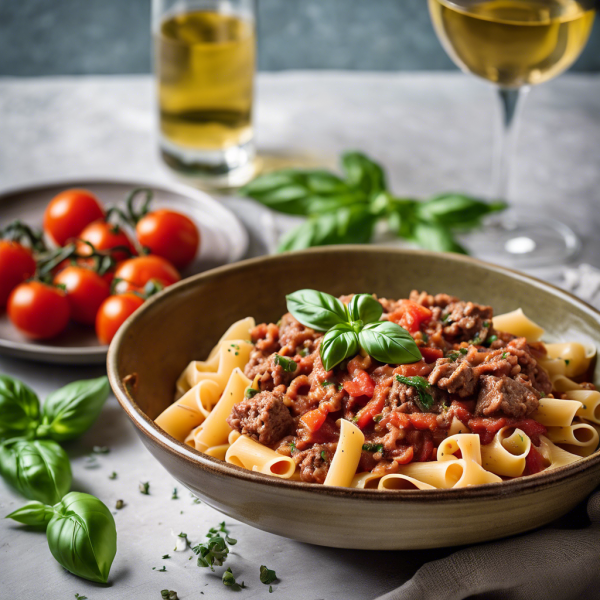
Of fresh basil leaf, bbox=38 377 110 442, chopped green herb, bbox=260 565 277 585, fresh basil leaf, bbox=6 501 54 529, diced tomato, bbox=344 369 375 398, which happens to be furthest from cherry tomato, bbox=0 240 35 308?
chopped green herb, bbox=260 565 277 585

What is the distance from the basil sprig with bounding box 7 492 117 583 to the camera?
2668 millimetres

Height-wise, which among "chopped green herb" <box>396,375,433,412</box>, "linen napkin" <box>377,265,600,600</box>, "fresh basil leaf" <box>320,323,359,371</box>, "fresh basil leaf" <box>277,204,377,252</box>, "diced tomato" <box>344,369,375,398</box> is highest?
"fresh basil leaf" <box>320,323,359,371</box>

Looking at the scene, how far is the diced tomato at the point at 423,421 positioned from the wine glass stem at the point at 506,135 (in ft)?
8.92

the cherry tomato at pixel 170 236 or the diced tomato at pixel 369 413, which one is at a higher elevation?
the diced tomato at pixel 369 413

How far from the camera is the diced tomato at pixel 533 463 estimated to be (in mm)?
2881

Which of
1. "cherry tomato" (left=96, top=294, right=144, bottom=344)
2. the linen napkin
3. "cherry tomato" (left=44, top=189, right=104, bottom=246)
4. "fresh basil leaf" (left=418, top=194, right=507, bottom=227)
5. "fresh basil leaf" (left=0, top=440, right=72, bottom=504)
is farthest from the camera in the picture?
"fresh basil leaf" (left=418, top=194, right=507, bottom=227)

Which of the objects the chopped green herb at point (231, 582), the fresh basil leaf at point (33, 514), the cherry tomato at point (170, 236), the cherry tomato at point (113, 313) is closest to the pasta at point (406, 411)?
the chopped green herb at point (231, 582)

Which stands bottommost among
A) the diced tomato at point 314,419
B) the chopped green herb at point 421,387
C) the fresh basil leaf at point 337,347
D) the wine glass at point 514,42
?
the diced tomato at point 314,419

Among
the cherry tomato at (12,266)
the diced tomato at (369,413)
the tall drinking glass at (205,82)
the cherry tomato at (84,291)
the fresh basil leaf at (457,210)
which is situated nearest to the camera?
the diced tomato at (369,413)

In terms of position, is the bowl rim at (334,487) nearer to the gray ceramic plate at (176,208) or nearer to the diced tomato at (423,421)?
the diced tomato at (423,421)

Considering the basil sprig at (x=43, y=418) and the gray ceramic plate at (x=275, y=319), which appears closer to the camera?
the gray ceramic plate at (x=275, y=319)

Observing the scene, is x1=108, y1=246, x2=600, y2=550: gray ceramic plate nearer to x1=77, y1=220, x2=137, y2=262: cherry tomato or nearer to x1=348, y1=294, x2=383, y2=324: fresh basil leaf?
x1=348, y1=294, x2=383, y2=324: fresh basil leaf

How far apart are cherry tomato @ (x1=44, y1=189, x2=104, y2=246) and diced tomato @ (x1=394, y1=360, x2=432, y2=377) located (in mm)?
2646

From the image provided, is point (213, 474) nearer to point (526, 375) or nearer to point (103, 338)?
point (526, 375)
